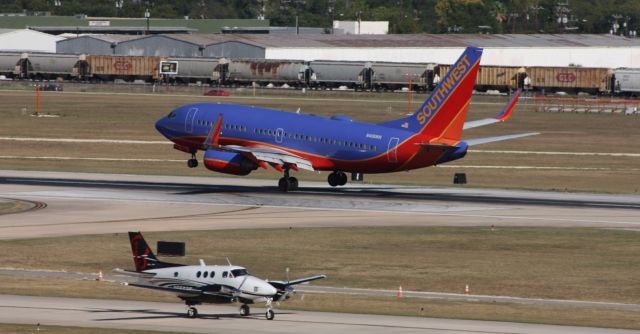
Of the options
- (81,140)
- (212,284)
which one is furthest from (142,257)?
(81,140)

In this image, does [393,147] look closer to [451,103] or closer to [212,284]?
[451,103]

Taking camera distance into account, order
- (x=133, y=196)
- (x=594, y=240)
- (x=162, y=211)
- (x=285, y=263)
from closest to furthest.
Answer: (x=285, y=263) → (x=594, y=240) → (x=162, y=211) → (x=133, y=196)

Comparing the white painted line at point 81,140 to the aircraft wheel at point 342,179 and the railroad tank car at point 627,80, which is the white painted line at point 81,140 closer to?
the aircraft wheel at point 342,179

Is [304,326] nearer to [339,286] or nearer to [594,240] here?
[339,286]

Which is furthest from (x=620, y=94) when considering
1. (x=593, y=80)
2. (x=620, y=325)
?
(x=620, y=325)

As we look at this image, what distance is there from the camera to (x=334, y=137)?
72.3 m

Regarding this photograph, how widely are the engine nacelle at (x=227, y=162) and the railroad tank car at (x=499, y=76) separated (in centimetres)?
11733

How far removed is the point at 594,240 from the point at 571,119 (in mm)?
90188

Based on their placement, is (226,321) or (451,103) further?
(451,103)

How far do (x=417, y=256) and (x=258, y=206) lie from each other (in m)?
17.3

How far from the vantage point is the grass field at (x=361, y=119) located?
8844 centimetres

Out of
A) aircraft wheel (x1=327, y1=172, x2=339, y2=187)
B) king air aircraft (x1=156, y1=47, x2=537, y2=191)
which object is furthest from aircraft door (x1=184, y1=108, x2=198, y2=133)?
aircraft wheel (x1=327, y1=172, x2=339, y2=187)

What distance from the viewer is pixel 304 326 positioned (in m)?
37.1

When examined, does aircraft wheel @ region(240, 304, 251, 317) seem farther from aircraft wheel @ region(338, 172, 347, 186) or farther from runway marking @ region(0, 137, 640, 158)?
runway marking @ region(0, 137, 640, 158)
